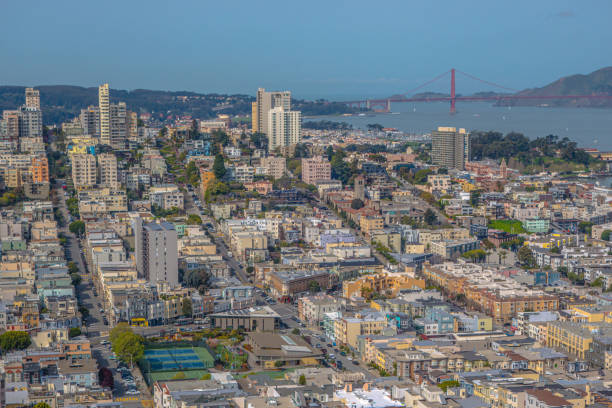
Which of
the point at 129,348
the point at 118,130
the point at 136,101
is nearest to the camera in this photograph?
the point at 129,348

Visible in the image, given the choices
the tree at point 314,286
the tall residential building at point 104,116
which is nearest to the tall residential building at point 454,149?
the tall residential building at point 104,116

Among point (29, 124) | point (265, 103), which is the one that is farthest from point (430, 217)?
point (265, 103)

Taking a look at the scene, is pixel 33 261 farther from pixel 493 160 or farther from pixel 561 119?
pixel 561 119

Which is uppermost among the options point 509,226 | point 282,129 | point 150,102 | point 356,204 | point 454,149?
point 150,102

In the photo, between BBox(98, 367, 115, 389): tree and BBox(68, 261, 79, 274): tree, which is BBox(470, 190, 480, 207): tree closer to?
BBox(68, 261, 79, 274): tree

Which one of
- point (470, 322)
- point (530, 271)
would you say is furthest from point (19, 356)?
point (530, 271)

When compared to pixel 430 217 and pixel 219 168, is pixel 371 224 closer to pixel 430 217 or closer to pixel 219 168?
pixel 430 217

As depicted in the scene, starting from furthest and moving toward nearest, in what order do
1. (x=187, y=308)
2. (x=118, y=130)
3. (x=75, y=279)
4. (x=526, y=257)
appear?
(x=118, y=130), (x=526, y=257), (x=75, y=279), (x=187, y=308)
